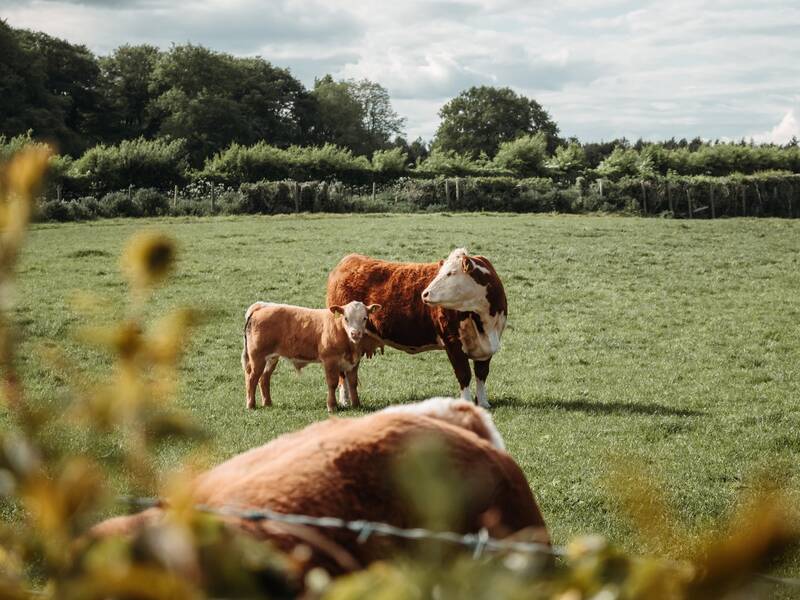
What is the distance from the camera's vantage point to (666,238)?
2689 centimetres

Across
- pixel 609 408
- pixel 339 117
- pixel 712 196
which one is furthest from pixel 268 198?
pixel 339 117

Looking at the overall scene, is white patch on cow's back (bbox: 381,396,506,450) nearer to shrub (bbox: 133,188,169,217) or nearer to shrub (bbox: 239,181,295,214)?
shrub (bbox: 133,188,169,217)

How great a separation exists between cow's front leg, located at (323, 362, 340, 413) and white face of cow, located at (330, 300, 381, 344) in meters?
0.38

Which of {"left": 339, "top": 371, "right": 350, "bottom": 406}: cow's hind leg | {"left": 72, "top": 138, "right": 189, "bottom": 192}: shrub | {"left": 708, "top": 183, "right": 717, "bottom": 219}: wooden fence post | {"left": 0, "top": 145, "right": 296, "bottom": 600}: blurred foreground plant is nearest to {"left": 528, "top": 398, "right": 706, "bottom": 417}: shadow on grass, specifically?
{"left": 339, "top": 371, "right": 350, "bottom": 406}: cow's hind leg

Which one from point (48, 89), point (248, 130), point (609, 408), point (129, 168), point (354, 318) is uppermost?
point (48, 89)

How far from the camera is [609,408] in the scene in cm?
1012

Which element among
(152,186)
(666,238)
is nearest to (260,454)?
(666,238)

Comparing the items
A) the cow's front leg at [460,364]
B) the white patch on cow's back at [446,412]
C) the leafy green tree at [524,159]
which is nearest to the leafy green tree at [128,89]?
the leafy green tree at [524,159]

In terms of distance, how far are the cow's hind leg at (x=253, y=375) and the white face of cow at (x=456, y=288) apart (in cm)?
205

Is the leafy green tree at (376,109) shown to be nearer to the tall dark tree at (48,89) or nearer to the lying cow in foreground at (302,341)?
the tall dark tree at (48,89)

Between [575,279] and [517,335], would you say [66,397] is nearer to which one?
[517,335]

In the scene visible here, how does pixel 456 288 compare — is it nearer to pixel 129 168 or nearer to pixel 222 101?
pixel 129 168

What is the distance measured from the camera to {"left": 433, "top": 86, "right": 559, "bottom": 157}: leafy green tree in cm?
8925

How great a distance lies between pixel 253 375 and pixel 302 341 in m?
0.71
